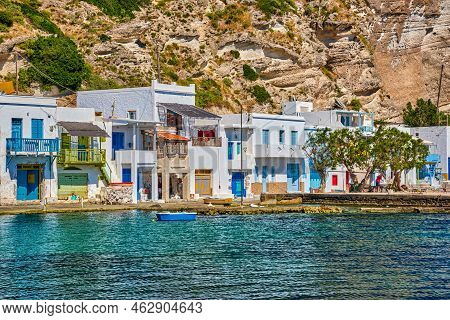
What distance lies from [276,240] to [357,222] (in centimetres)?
1128

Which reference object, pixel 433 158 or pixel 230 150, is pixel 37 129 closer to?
pixel 230 150

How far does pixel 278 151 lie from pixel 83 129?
21187 mm

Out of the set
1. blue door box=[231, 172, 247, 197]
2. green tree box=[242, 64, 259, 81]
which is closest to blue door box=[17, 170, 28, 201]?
blue door box=[231, 172, 247, 197]

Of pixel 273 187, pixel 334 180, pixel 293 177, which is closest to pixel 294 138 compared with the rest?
pixel 293 177

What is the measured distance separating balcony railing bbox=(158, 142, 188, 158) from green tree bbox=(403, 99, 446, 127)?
42.9 metres

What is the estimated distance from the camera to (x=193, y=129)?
7512 centimetres

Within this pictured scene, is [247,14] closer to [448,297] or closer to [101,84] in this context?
[101,84]

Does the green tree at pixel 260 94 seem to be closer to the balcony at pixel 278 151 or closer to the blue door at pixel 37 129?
the balcony at pixel 278 151

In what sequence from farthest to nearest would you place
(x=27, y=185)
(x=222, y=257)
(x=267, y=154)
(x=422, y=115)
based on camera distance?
(x=422, y=115) → (x=267, y=154) → (x=27, y=185) → (x=222, y=257)

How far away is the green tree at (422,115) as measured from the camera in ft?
360

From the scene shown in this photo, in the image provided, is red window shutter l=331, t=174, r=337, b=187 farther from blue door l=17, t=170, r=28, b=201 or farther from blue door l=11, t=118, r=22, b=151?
blue door l=11, t=118, r=22, b=151

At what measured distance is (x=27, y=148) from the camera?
63219 mm

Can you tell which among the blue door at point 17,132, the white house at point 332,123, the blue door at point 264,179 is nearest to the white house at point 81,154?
the blue door at point 17,132

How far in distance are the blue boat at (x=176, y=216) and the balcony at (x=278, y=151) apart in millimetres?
23708
